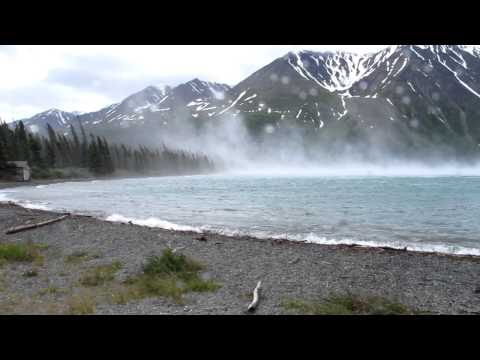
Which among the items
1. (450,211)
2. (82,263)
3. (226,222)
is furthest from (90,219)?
(450,211)

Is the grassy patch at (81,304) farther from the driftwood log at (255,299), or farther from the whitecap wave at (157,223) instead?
the whitecap wave at (157,223)

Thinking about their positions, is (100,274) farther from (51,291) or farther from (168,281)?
(168,281)

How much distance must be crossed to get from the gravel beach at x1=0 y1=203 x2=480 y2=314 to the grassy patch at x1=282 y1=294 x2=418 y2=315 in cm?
50

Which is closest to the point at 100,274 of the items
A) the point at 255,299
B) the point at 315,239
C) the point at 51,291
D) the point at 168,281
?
the point at 51,291

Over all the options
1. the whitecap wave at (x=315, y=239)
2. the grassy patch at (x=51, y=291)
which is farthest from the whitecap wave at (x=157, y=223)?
the grassy patch at (x=51, y=291)

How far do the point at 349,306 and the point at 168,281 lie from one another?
241 inches

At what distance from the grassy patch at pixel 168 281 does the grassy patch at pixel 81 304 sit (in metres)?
0.81

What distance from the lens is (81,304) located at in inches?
342

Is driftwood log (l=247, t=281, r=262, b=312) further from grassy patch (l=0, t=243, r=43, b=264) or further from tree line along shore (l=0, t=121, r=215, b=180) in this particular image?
tree line along shore (l=0, t=121, r=215, b=180)
